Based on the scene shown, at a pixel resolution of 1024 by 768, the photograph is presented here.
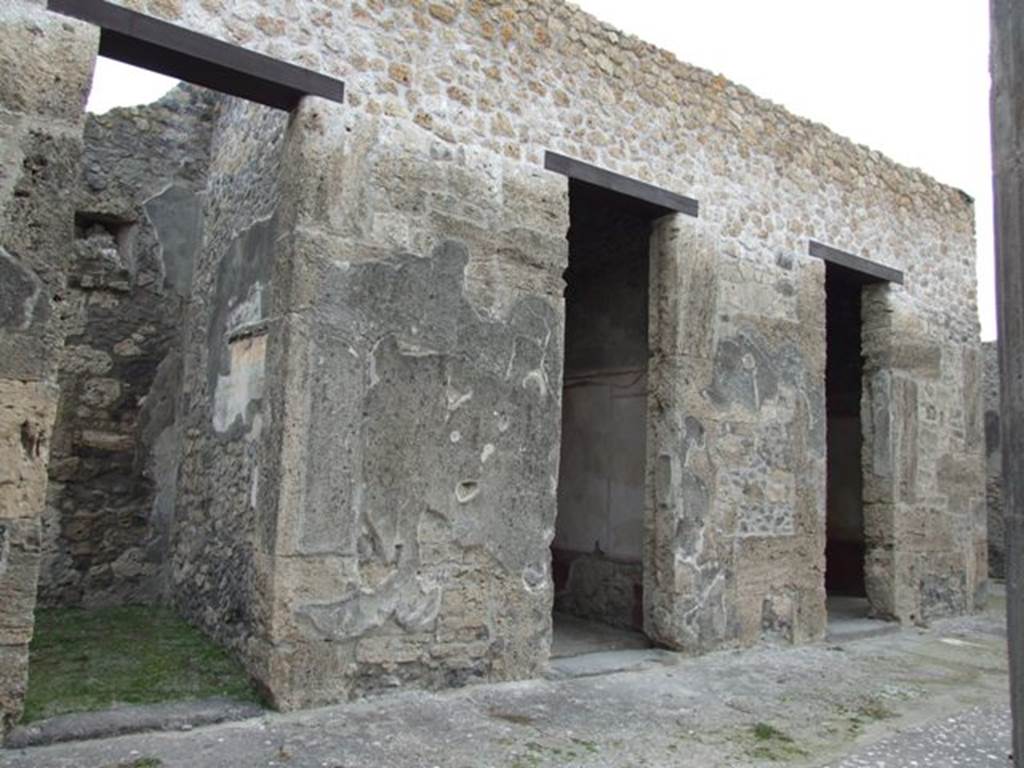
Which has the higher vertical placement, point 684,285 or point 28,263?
point 684,285

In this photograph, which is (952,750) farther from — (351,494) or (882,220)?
(882,220)

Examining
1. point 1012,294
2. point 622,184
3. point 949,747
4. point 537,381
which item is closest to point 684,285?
point 622,184

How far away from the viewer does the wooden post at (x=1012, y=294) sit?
1561 millimetres

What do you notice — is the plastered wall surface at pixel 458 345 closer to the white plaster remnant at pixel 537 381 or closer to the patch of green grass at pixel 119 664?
the white plaster remnant at pixel 537 381

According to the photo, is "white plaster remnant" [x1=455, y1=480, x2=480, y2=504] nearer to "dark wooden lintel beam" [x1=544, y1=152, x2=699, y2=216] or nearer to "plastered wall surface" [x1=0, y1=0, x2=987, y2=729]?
"plastered wall surface" [x1=0, y1=0, x2=987, y2=729]

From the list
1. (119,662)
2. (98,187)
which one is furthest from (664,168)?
(119,662)

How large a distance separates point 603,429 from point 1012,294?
Result: 4820mm

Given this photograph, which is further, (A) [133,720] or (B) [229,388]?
(B) [229,388]

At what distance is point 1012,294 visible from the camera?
1.60 meters

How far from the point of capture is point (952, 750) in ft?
11.6

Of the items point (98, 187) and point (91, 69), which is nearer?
point (91, 69)

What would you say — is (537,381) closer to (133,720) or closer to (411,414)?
(411,414)

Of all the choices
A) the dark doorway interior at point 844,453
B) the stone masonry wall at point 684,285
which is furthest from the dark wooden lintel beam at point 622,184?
the dark doorway interior at point 844,453

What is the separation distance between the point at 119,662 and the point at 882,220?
600 centimetres
